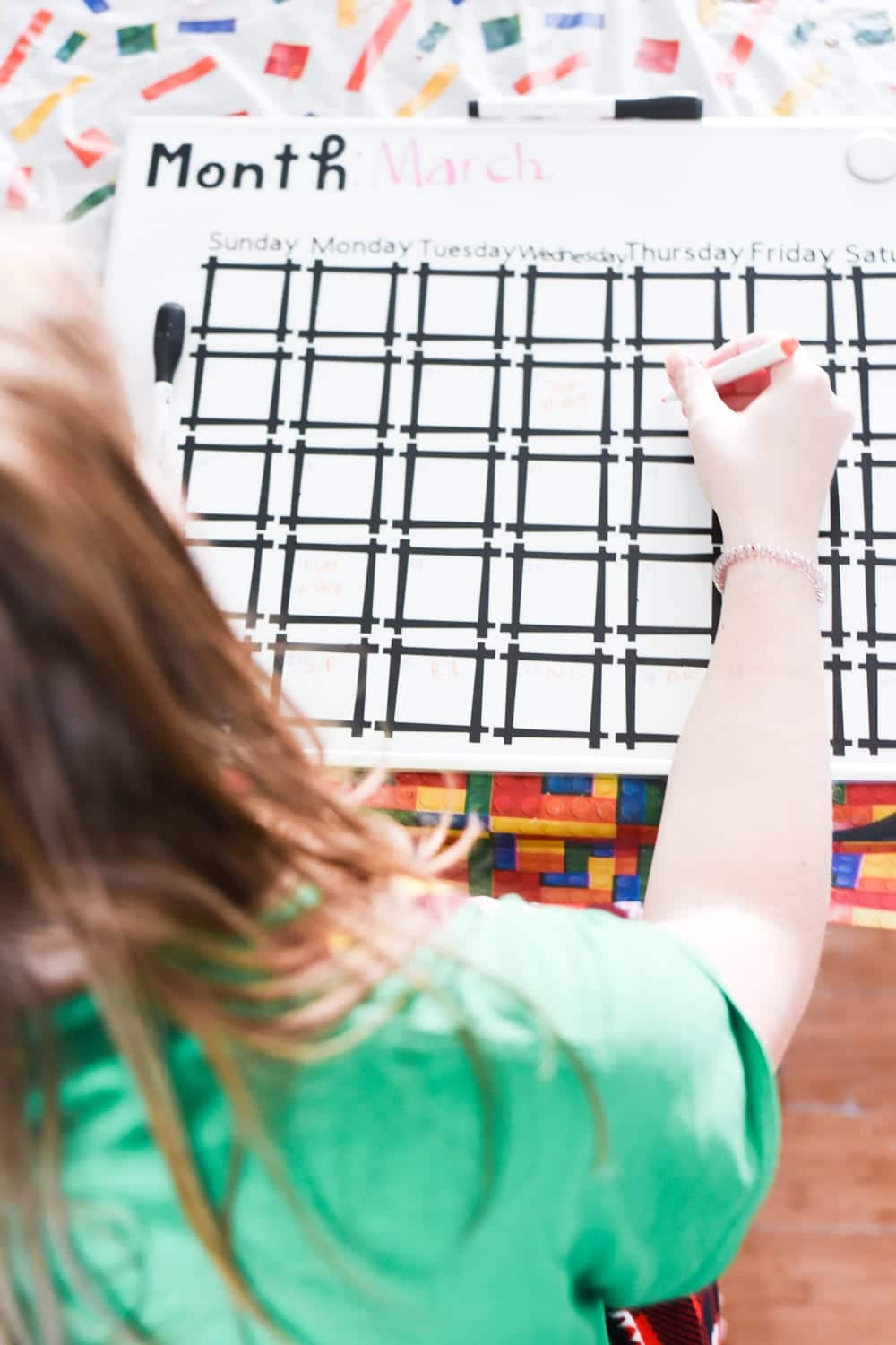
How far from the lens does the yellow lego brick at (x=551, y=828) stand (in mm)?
671

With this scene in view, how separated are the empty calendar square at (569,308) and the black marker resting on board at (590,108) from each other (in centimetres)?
13

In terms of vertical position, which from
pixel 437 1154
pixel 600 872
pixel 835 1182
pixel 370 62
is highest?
pixel 370 62

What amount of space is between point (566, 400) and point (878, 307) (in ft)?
0.67

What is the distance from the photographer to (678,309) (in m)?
0.74

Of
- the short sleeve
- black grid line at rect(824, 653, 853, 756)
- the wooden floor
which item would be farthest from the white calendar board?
the wooden floor

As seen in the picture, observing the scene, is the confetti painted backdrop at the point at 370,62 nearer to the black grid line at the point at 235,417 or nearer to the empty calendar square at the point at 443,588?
the black grid line at the point at 235,417

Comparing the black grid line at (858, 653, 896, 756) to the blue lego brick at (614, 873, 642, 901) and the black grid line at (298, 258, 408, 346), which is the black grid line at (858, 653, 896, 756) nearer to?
the blue lego brick at (614, 873, 642, 901)

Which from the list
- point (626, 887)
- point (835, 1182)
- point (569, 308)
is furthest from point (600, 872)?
point (835, 1182)

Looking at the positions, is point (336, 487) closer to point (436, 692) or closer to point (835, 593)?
point (436, 692)

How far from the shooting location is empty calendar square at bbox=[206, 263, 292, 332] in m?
0.76

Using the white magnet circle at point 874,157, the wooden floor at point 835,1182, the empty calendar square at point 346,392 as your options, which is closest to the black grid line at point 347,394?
the empty calendar square at point 346,392

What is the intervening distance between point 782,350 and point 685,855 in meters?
0.31

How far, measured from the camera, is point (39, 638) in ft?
1.09

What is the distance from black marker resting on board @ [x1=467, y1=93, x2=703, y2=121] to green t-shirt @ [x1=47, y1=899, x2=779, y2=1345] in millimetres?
588
